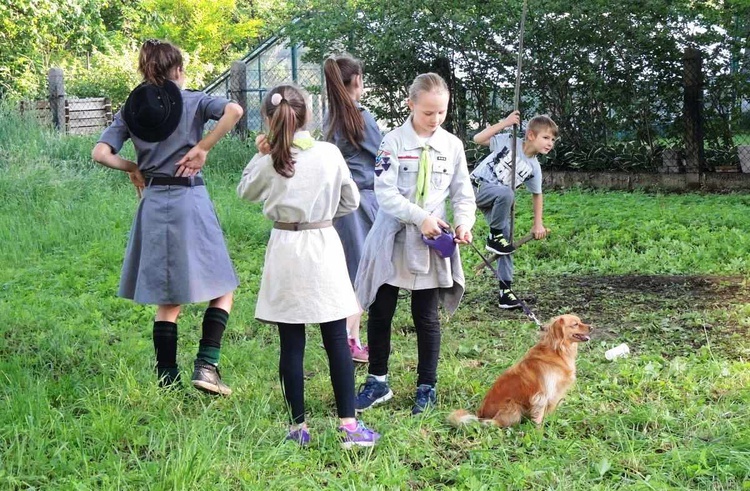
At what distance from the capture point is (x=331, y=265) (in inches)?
150

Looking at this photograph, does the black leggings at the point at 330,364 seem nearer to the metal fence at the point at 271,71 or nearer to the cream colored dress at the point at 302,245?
the cream colored dress at the point at 302,245

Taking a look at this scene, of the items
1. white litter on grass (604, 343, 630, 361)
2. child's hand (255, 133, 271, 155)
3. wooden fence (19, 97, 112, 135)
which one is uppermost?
wooden fence (19, 97, 112, 135)

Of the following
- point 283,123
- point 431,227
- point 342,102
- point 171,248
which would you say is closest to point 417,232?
point 431,227

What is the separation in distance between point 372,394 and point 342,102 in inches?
64.9

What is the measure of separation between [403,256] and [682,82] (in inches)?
343

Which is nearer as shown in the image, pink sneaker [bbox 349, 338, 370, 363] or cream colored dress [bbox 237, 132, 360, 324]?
cream colored dress [bbox 237, 132, 360, 324]

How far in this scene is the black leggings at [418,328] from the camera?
437 centimetres

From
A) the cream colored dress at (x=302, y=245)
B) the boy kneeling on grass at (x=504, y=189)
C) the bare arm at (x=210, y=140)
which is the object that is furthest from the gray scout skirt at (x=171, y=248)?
the boy kneeling on grass at (x=504, y=189)

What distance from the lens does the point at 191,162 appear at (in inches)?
173

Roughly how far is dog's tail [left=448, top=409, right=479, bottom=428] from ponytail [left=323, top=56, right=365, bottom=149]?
176 centimetres

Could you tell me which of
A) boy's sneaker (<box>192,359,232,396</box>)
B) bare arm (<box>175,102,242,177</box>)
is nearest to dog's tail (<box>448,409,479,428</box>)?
boy's sneaker (<box>192,359,232,396</box>)

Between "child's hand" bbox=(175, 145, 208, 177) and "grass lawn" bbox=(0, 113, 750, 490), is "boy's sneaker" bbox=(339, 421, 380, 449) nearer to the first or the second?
"grass lawn" bbox=(0, 113, 750, 490)

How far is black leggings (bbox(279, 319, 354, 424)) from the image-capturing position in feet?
12.6

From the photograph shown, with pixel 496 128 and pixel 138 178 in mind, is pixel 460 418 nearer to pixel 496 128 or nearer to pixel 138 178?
pixel 138 178
